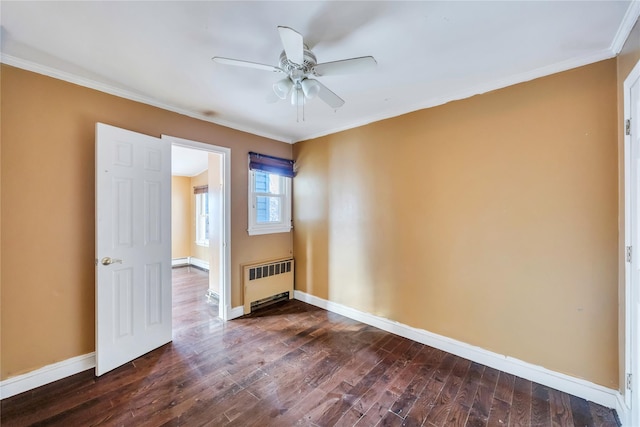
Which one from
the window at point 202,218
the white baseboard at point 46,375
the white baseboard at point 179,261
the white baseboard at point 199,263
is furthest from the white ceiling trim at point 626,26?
the white baseboard at point 179,261

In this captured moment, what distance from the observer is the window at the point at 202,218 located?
5.92 metres

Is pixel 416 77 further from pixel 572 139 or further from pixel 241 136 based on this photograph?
pixel 241 136

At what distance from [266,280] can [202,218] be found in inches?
131

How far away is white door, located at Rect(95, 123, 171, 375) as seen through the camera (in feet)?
6.91

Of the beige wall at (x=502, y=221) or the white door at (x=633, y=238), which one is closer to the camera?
the white door at (x=633, y=238)

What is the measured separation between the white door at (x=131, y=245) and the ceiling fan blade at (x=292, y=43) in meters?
1.80

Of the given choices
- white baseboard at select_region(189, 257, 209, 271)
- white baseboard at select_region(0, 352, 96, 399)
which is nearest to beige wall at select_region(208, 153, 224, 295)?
white baseboard at select_region(0, 352, 96, 399)

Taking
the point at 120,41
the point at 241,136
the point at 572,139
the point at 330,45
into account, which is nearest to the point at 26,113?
the point at 120,41

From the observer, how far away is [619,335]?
1700mm

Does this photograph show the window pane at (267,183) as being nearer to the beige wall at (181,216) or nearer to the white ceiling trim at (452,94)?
the white ceiling trim at (452,94)

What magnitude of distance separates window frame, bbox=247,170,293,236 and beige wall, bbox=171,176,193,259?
11.7 ft

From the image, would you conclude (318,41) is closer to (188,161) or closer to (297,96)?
(297,96)

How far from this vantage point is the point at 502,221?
2154mm

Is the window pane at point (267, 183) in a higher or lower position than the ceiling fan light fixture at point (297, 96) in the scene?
lower
